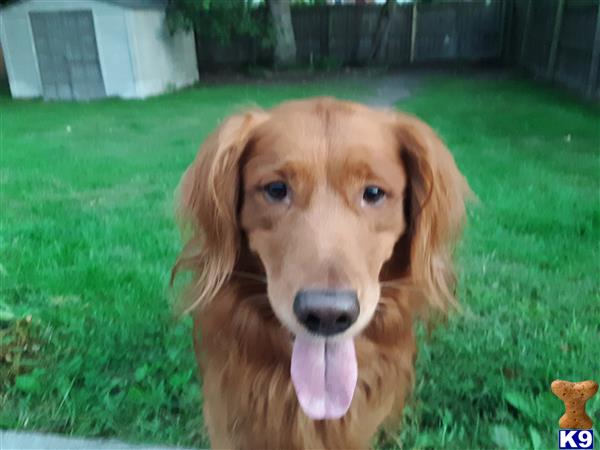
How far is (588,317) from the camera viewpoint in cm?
359

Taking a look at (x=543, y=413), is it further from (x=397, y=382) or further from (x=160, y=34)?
(x=160, y=34)

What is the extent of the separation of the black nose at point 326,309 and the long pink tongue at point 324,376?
295 mm

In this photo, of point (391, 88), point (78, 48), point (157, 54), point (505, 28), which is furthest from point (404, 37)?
point (78, 48)

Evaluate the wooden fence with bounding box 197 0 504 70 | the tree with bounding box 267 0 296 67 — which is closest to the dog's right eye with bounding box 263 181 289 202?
the tree with bounding box 267 0 296 67

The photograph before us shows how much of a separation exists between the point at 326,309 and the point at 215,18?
15526mm

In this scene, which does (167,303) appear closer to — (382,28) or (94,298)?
(94,298)

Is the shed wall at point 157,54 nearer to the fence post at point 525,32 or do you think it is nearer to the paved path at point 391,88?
the paved path at point 391,88

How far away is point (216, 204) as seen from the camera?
7.29 ft

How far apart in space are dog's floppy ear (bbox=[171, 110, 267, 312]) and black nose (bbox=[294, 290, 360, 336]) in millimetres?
530

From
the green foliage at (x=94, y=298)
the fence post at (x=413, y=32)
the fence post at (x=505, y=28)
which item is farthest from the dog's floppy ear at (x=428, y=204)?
the fence post at (x=413, y=32)

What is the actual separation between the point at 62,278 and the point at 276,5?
49.7 ft

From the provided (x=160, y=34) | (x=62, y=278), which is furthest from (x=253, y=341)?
(x=160, y=34)

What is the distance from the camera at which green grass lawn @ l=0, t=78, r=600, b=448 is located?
284cm

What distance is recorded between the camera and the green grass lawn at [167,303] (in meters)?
2.84
